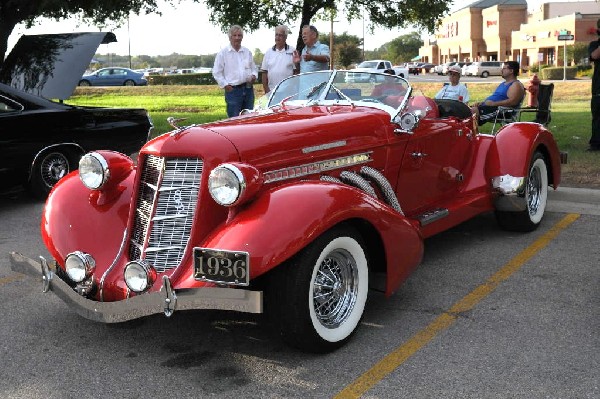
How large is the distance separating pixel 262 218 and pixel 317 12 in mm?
15235

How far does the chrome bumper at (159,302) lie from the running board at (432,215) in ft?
6.98

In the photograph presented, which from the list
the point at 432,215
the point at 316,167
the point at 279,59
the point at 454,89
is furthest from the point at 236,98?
the point at 316,167

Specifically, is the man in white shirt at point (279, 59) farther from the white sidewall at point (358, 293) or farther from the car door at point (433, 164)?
the white sidewall at point (358, 293)

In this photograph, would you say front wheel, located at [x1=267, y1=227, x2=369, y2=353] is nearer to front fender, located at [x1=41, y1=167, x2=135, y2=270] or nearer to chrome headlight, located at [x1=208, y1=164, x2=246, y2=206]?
chrome headlight, located at [x1=208, y1=164, x2=246, y2=206]

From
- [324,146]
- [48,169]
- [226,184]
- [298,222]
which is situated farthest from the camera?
[48,169]

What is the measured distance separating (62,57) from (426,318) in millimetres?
6780

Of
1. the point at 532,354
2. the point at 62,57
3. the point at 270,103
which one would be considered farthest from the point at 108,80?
the point at 532,354

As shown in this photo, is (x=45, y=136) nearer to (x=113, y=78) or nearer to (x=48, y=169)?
(x=48, y=169)

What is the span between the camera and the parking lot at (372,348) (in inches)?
132

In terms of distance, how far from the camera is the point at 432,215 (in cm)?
523

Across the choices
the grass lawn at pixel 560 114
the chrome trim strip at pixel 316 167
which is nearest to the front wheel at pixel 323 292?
the chrome trim strip at pixel 316 167

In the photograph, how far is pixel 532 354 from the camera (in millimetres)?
3670

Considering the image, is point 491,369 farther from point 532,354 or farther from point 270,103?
point 270,103

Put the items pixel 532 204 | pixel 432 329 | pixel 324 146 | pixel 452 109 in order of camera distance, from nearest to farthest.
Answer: pixel 432 329, pixel 324 146, pixel 452 109, pixel 532 204
